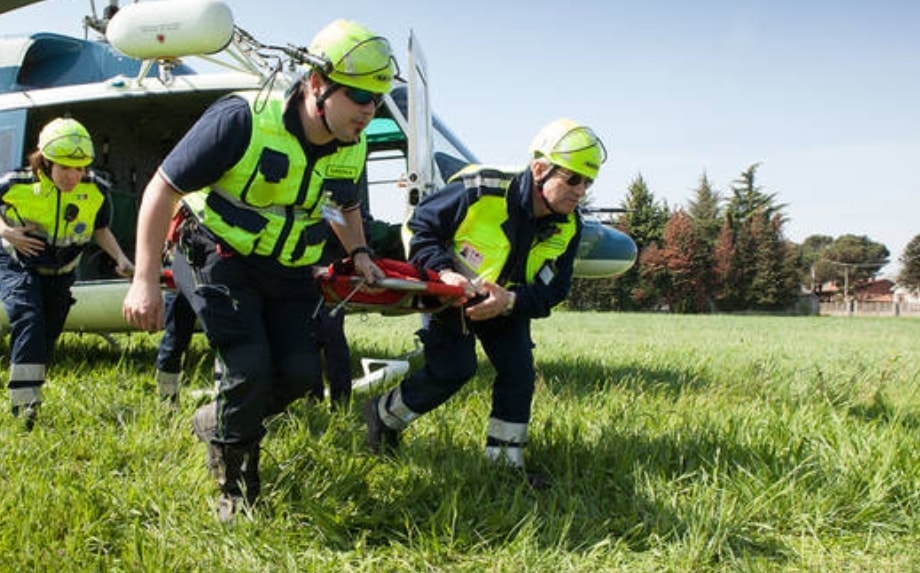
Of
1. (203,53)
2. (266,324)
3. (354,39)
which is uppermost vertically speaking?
(203,53)

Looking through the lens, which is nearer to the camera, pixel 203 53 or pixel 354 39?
pixel 354 39

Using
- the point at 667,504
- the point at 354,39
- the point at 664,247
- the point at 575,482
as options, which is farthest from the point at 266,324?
the point at 664,247

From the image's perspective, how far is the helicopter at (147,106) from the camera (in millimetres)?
4227

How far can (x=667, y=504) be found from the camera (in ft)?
10.0

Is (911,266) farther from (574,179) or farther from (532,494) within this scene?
(532,494)

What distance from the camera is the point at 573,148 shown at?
3.44 metres

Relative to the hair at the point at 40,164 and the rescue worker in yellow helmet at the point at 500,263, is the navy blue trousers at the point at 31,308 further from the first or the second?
the rescue worker in yellow helmet at the point at 500,263

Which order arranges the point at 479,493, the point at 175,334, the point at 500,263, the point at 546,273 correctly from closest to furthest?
1. the point at 479,493
2. the point at 500,263
3. the point at 546,273
4. the point at 175,334

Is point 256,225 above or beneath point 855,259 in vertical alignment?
beneath

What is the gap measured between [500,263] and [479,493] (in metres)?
1.01

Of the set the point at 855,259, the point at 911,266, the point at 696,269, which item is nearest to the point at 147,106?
the point at 696,269

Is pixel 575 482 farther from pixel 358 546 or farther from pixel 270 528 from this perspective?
pixel 270 528

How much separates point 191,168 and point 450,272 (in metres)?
1.23

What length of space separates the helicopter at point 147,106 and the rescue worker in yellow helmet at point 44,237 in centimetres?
67
